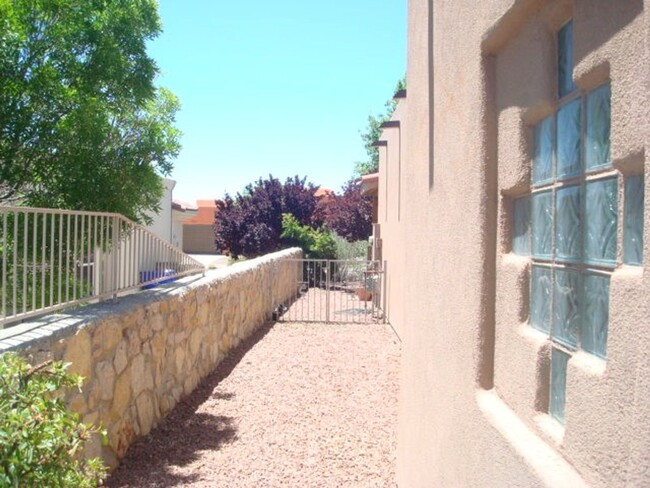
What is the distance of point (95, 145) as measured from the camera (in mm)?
5027

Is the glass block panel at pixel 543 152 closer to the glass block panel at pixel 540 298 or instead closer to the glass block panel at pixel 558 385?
the glass block panel at pixel 540 298

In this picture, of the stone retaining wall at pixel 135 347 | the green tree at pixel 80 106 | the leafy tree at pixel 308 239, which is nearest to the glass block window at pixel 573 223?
the stone retaining wall at pixel 135 347

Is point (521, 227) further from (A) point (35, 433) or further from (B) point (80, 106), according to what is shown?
(B) point (80, 106)

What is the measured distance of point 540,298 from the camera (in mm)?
2074

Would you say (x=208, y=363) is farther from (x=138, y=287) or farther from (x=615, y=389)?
(x=615, y=389)

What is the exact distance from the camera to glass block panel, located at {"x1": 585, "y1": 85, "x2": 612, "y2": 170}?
1571mm


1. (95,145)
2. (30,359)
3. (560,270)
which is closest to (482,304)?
(560,270)

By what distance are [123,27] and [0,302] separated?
267 cm

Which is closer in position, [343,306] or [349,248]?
[343,306]

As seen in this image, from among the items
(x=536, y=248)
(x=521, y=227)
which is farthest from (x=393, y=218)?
(x=536, y=248)

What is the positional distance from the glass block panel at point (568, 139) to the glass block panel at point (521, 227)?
1.17 ft

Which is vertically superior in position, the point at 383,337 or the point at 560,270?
the point at 560,270

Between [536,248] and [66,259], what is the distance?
11.5ft

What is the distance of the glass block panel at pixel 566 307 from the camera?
1.76 m
